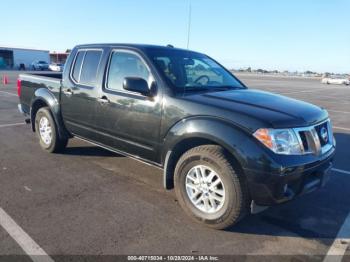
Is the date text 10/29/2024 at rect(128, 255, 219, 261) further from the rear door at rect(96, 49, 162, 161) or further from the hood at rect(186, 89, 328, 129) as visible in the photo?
the rear door at rect(96, 49, 162, 161)

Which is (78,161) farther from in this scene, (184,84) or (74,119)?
(184,84)

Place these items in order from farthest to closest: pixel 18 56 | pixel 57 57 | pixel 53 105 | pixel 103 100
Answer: pixel 57 57 < pixel 18 56 < pixel 53 105 < pixel 103 100

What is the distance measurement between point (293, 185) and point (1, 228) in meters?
2.95

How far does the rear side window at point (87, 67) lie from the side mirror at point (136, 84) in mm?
1116

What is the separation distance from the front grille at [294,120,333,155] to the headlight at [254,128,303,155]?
0.32 ft

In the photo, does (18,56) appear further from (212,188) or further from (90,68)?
(212,188)

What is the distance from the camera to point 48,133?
19.8ft

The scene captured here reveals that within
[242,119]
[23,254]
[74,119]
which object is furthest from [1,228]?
[242,119]

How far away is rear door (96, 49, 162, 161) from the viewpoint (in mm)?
4125

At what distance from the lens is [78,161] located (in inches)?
223

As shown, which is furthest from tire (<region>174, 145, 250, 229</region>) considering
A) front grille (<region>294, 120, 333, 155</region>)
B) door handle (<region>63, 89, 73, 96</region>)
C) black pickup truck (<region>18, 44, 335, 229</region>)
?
door handle (<region>63, 89, 73, 96</region>)

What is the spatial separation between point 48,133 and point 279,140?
4276mm

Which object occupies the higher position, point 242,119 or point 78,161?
point 242,119

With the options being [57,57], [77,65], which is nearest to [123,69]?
[77,65]
